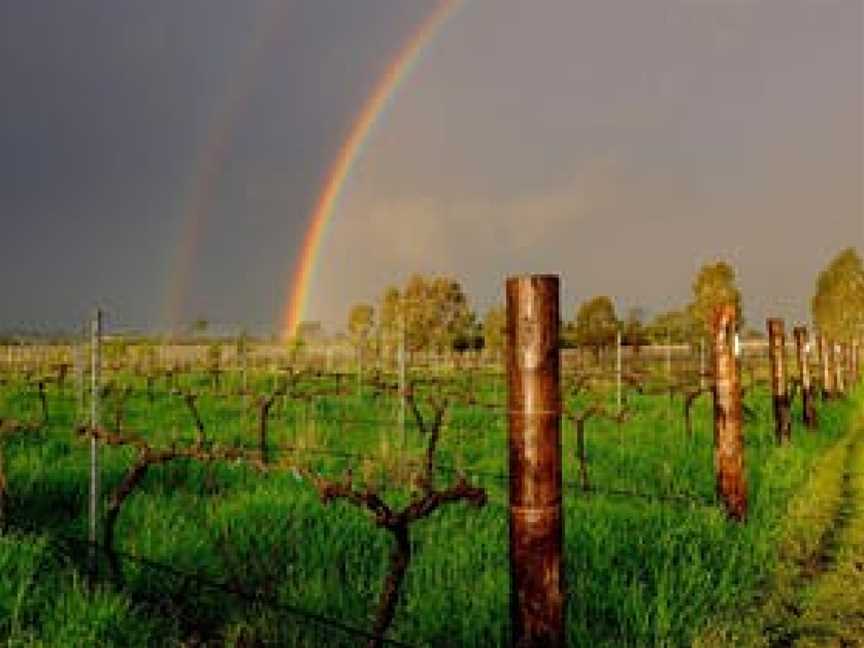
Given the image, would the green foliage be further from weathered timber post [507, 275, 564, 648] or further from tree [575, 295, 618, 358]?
weathered timber post [507, 275, 564, 648]

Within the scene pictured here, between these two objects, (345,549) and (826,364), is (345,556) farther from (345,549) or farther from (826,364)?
(826,364)

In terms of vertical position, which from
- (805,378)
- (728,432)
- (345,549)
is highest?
(805,378)

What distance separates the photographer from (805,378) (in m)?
15.4

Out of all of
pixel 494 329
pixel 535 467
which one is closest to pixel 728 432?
pixel 535 467

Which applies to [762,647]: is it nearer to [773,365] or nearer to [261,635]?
[261,635]

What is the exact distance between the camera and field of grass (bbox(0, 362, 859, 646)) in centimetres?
464

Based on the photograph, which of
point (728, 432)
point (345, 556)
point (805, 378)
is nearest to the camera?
point (345, 556)

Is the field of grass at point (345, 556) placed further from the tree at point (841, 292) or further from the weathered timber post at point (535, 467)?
the tree at point (841, 292)

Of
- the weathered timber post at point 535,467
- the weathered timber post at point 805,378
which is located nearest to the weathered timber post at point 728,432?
the weathered timber post at point 535,467

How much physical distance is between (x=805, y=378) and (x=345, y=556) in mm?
11279

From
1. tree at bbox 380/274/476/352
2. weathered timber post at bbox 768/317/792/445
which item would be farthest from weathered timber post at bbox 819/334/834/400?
tree at bbox 380/274/476/352

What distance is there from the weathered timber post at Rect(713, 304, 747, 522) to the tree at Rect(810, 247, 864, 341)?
73.3 metres

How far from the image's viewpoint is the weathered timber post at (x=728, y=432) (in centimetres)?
706

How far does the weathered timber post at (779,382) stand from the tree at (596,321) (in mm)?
71014
